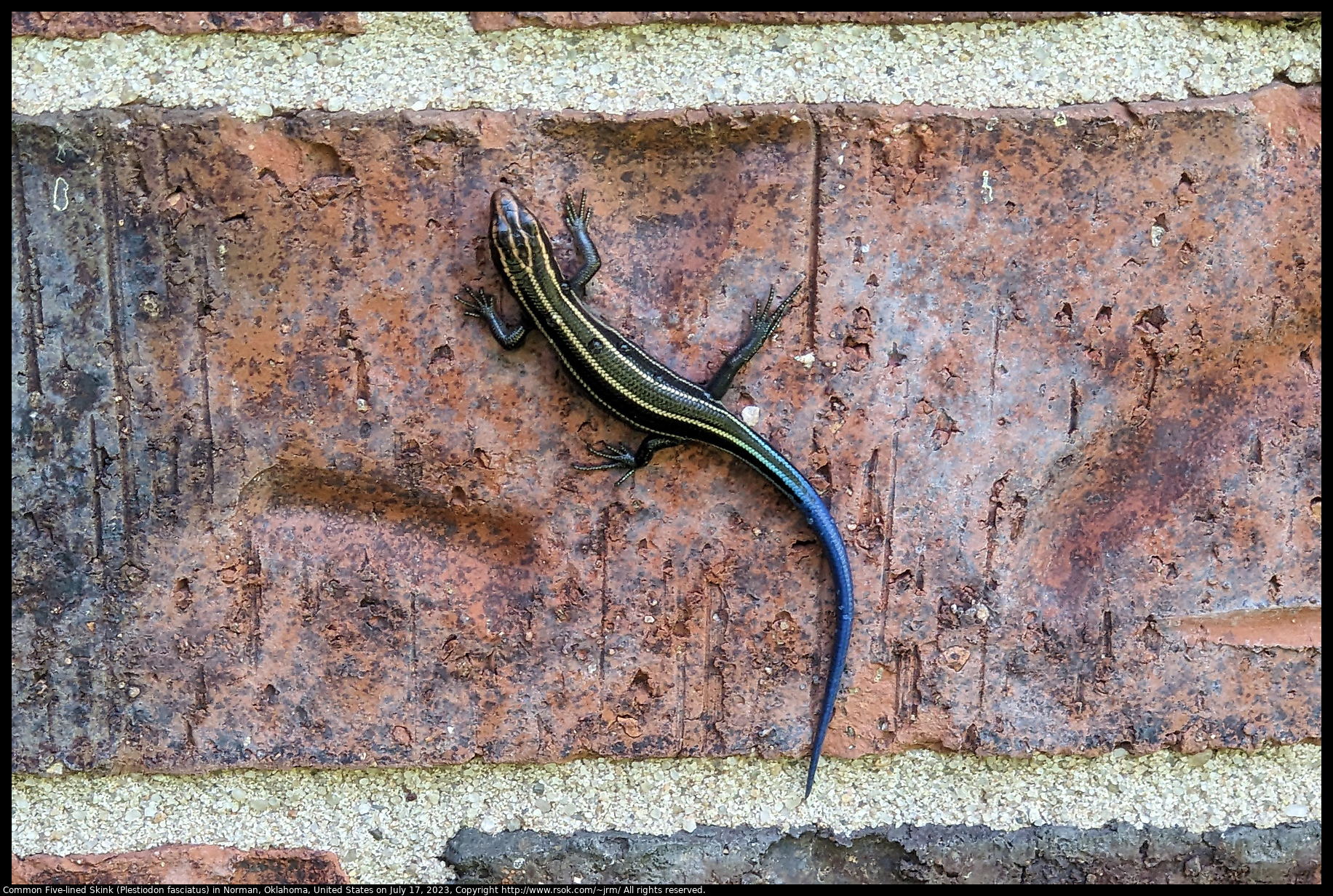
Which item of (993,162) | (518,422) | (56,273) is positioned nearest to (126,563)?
(56,273)

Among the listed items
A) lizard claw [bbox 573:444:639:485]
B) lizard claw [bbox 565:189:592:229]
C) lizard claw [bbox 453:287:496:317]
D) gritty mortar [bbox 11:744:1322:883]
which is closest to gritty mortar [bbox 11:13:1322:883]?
gritty mortar [bbox 11:744:1322:883]

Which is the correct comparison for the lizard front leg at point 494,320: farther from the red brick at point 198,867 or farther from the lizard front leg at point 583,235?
the red brick at point 198,867

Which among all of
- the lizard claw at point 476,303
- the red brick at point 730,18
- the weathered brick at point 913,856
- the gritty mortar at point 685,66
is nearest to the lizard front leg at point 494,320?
the lizard claw at point 476,303

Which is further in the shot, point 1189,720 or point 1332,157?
point 1189,720

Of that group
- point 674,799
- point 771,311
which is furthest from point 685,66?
point 674,799

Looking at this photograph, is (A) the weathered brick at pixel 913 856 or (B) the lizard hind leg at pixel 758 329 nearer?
(B) the lizard hind leg at pixel 758 329

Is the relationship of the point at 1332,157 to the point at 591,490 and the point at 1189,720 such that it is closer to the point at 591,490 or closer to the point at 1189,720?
the point at 1189,720

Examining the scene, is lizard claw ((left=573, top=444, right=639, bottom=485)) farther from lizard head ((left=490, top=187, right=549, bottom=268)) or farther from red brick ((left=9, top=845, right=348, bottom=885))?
red brick ((left=9, top=845, right=348, bottom=885))
